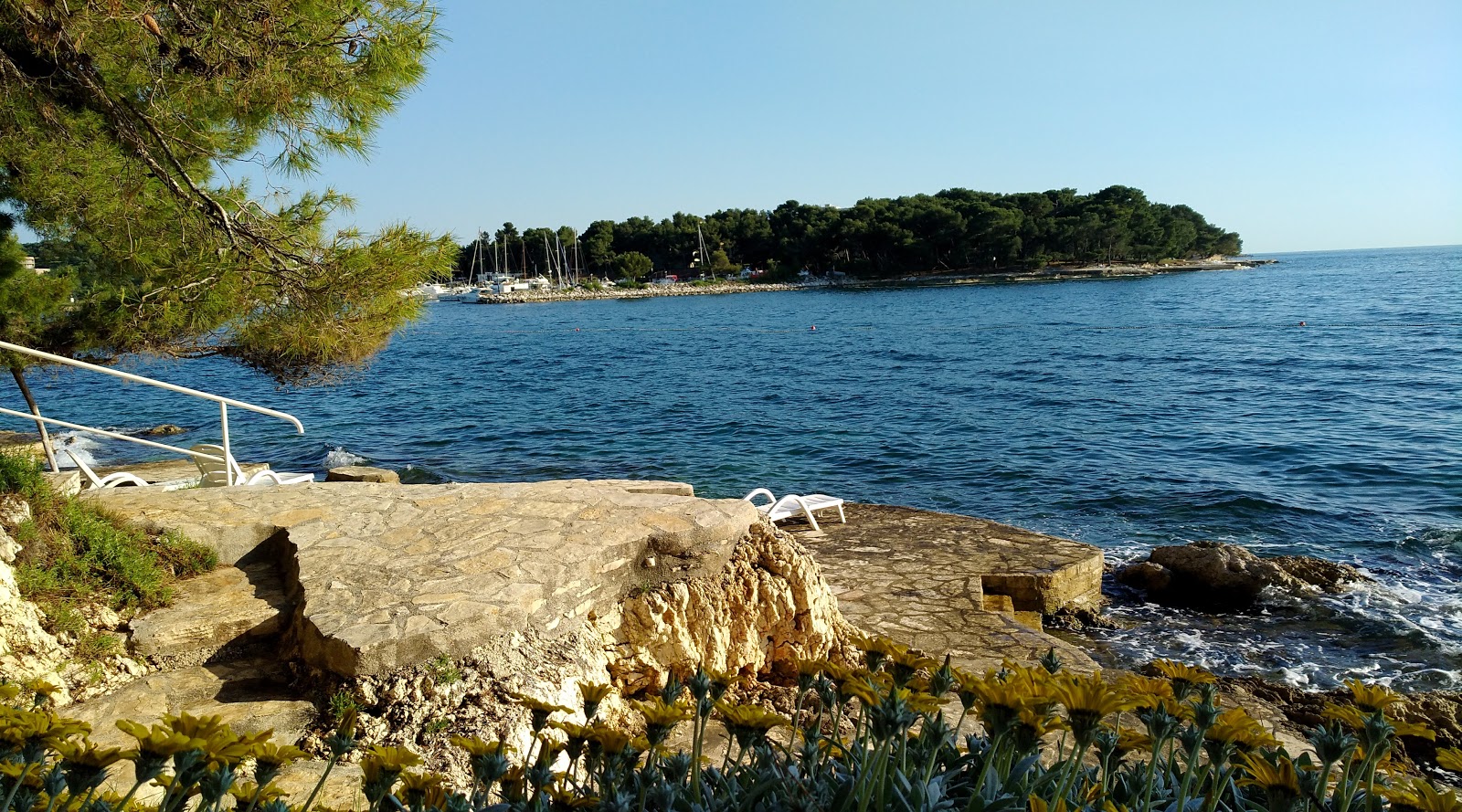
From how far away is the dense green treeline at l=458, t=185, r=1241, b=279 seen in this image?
9175 cm

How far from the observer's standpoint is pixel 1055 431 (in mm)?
17656

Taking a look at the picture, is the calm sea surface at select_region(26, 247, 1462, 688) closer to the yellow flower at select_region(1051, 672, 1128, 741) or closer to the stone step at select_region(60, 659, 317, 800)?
the stone step at select_region(60, 659, 317, 800)

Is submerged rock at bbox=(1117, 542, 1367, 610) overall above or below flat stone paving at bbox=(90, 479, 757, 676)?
below

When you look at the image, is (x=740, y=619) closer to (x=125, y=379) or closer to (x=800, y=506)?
(x=800, y=506)

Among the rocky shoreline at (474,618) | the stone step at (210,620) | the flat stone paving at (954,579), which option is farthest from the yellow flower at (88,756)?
the flat stone paving at (954,579)

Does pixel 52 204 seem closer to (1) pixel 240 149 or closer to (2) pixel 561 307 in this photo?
(1) pixel 240 149

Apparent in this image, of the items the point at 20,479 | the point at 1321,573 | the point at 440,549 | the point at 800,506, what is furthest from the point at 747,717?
the point at 1321,573

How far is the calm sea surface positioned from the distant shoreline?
48171mm

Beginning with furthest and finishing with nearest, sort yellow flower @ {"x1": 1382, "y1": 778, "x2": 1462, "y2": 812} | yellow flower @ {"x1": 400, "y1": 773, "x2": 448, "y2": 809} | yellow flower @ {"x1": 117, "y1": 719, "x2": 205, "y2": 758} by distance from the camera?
yellow flower @ {"x1": 400, "y1": 773, "x2": 448, "y2": 809} < yellow flower @ {"x1": 1382, "y1": 778, "x2": 1462, "y2": 812} < yellow flower @ {"x1": 117, "y1": 719, "x2": 205, "y2": 758}

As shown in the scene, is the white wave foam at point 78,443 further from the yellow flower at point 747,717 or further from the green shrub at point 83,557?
the yellow flower at point 747,717

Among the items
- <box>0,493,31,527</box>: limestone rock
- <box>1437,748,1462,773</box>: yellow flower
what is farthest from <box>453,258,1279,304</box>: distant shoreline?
<box>1437,748,1462,773</box>: yellow flower

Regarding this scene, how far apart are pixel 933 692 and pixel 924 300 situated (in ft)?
219

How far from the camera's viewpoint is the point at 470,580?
431 centimetres

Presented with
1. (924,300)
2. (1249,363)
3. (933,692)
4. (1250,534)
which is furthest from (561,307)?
(933,692)
